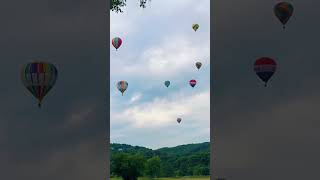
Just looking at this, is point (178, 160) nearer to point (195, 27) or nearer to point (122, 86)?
point (195, 27)

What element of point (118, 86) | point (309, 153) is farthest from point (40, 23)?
point (118, 86)

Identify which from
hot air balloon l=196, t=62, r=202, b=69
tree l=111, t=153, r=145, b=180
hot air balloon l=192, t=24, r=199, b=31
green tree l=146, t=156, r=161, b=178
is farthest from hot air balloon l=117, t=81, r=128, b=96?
green tree l=146, t=156, r=161, b=178

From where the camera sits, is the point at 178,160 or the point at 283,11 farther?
the point at 178,160

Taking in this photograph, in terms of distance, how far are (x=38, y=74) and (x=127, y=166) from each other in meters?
12.8

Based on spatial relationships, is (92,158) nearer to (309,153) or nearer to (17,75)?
(17,75)

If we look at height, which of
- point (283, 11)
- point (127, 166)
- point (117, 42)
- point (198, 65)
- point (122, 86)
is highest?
point (198, 65)

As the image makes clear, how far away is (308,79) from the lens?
11.3 m

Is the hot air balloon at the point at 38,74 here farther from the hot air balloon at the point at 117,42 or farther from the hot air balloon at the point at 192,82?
the hot air balloon at the point at 192,82

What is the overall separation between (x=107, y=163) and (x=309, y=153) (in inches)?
159

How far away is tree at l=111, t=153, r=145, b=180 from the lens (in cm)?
2377

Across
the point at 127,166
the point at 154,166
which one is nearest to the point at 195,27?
the point at 127,166

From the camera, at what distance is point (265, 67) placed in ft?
35.7

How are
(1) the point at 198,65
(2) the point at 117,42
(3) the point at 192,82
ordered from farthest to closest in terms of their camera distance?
(3) the point at 192,82
(1) the point at 198,65
(2) the point at 117,42

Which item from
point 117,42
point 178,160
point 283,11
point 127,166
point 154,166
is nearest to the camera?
point 283,11
